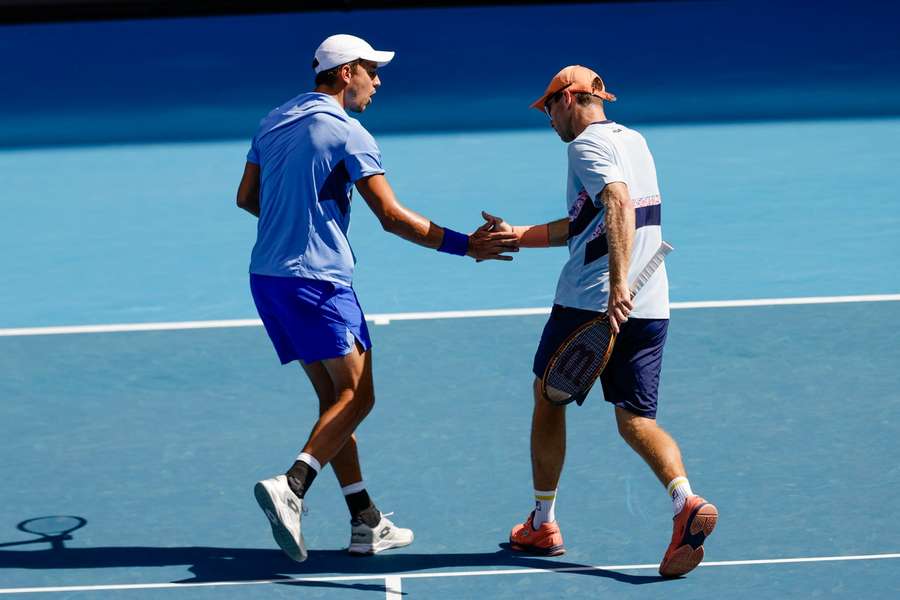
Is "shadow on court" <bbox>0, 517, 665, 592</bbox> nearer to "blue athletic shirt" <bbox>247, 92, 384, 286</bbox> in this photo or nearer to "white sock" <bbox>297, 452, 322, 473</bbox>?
"white sock" <bbox>297, 452, 322, 473</bbox>

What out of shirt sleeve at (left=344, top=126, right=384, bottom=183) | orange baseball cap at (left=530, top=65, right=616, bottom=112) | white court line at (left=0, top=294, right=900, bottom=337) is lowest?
shirt sleeve at (left=344, top=126, right=384, bottom=183)

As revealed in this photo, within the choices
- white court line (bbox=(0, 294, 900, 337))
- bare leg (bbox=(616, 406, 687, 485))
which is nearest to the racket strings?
bare leg (bbox=(616, 406, 687, 485))

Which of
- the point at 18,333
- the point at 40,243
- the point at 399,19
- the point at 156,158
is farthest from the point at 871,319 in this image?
the point at 399,19

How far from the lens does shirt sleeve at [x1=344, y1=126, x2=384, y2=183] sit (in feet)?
18.6

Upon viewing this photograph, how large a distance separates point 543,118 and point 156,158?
3533 mm

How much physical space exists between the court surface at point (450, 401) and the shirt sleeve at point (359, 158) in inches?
59.3

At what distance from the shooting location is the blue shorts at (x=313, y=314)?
5.73 metres

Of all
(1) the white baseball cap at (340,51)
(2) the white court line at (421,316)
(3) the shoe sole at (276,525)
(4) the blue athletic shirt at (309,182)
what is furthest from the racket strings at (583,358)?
(2) the white court line at (421,316)

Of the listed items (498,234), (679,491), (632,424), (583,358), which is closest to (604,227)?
(583,358)

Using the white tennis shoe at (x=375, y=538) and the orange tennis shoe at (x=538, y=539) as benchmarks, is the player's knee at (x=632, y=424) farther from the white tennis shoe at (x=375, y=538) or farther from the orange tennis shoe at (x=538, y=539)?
the white tennis shoe at (x=375, y=538)

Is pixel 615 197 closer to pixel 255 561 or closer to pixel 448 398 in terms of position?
pixel 255 561

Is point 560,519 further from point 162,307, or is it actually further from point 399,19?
point 399,19

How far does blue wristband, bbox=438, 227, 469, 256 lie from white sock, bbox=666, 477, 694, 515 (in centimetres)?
121

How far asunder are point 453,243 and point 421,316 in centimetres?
298
